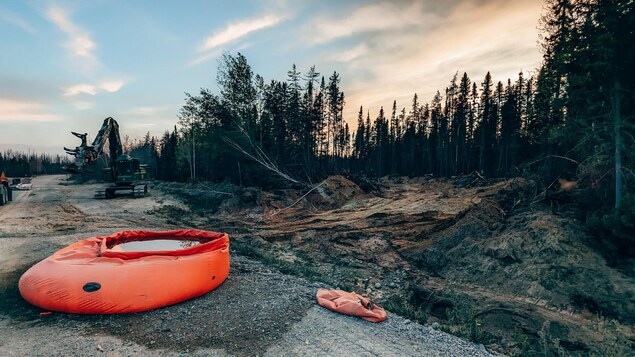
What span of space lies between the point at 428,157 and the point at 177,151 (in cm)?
4428

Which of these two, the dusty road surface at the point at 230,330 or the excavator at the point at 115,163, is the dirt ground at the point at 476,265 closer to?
the dusty road surface at the point at 230,330

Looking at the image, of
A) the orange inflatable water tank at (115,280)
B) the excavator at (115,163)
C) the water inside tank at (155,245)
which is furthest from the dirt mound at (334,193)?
the orange inflatable water tank at (115,280)

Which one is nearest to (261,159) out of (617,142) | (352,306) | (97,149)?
(97,149)

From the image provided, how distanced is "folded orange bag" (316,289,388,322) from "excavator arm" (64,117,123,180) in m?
19.9

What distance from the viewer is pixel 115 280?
221 inches

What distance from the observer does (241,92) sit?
107 feet

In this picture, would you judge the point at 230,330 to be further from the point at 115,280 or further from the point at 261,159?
the point at 261,159

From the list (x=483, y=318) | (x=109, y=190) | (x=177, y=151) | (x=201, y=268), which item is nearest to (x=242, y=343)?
(x=201, y=268)

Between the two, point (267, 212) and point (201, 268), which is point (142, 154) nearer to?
point (267, 212)

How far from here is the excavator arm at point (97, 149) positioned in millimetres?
19250

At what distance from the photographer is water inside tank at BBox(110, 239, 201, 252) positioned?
7.62m

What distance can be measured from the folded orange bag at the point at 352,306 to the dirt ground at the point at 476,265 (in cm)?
95

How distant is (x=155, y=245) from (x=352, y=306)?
527 centimetres

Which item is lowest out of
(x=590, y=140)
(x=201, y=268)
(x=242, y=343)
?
(x=242, y=343)
